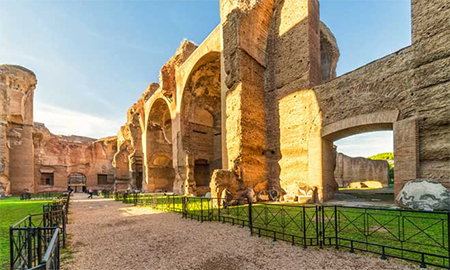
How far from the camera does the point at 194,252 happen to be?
4.33 metres

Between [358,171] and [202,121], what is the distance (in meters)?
18.4

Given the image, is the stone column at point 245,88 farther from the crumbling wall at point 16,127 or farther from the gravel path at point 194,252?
the crumbling wall at point 16,127

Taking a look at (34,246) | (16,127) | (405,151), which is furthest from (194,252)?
(16,127)

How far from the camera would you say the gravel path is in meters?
3.63

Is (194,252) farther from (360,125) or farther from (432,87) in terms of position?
(432,87)

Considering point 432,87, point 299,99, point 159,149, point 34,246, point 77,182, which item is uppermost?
point 299,99

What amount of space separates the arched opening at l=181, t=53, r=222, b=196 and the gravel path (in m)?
12.2

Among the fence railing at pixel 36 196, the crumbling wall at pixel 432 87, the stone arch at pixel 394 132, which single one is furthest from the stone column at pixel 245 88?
the fence railing at pixel 36 196

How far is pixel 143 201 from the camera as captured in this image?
13102 millimetres

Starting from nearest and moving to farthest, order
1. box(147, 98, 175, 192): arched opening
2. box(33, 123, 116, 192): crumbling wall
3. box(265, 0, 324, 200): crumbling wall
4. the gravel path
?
the gravel path < box(265, 0, 324, 200): crumbling wall < box(147, 98, 175, 192): arched opening < box(33, 123, 116, 192): crumbling wall

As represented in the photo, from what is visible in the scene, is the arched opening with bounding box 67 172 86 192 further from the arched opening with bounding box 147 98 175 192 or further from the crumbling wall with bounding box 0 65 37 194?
the arched opening with bounding box 147 98 175 192

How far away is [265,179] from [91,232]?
8516mm

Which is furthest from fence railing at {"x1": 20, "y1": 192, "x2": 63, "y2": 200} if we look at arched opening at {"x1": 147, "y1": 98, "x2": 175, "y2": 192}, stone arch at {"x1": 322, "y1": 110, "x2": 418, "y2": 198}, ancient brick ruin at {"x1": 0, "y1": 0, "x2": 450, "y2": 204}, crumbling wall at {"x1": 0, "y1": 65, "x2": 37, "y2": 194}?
stone arch at {"x1": 322, "y1": 110, "x2": 418, "y2": 198}

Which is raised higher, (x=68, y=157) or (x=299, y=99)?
(x=299, y=99)
